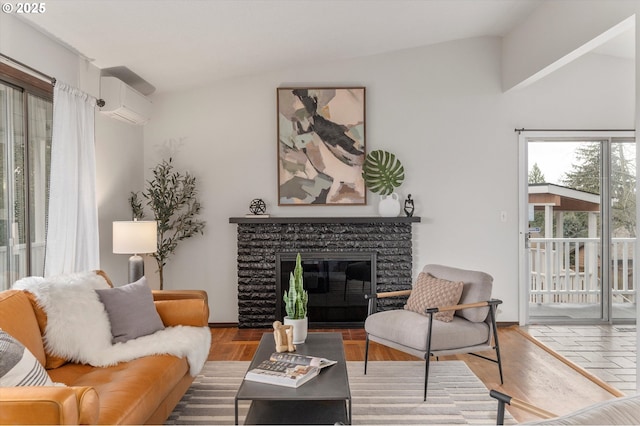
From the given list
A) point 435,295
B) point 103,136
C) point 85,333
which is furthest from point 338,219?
point 85,333

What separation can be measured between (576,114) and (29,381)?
17.4ft

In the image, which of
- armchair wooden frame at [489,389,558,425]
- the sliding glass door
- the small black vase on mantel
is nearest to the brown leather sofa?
armchair wooden frame at [489,389,558,425]

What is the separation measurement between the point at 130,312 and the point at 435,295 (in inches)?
83.6

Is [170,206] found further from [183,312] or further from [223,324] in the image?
[183,312]

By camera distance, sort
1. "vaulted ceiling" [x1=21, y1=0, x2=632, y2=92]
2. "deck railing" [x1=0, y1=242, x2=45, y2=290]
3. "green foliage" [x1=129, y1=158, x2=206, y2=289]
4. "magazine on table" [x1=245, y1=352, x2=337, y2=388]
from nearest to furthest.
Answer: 1. "magazine on table" [x1=245, y1=352, x2=337, y2=388]
2. "deck railing" [x1=0, y1=242, x2=45, y2=290]
3. "vaulted ceiling" [x1=21, y1=0, x2=632, y2=92]
4. "green foliage" [x1=129, y1=158, x2=206, y2=289]

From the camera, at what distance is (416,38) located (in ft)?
15.6

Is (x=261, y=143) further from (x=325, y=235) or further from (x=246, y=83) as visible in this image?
(x=325, y=235)

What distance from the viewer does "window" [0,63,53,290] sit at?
2.99 meters

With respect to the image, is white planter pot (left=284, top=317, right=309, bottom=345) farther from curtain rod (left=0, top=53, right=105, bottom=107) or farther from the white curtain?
curtain rod (left=0, top=53, right=105, bottom=107)

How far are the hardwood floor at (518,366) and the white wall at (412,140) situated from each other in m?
0.79

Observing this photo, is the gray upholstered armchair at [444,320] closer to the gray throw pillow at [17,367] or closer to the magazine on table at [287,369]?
the magazine on table at [287,369]

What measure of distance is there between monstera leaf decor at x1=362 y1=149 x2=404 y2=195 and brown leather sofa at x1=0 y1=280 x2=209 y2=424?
2765 mm

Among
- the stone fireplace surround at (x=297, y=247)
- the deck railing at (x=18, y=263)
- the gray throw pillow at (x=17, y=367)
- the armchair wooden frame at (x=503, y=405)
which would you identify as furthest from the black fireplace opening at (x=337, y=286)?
the armchair wooden frame at (x=503, y=405)

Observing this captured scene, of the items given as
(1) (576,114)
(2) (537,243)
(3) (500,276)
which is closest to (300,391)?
(3) (500,276)
